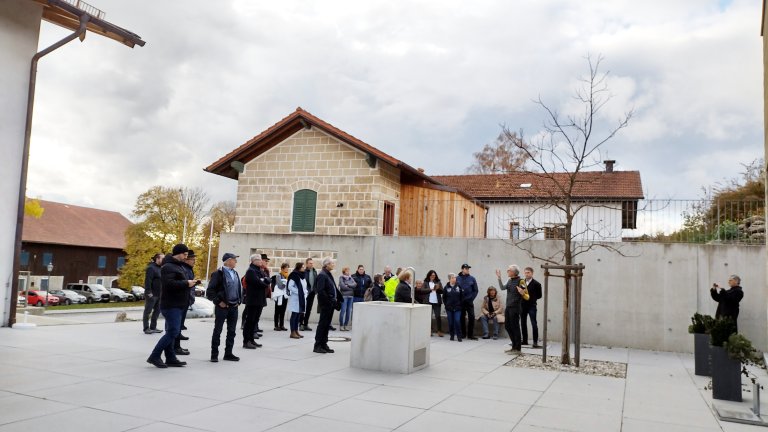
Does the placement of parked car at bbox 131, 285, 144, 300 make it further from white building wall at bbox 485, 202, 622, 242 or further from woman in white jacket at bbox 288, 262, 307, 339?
woman in white jacket at bbox 288, 262, 307, 339

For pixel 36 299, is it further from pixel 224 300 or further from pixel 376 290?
pixel 224 300

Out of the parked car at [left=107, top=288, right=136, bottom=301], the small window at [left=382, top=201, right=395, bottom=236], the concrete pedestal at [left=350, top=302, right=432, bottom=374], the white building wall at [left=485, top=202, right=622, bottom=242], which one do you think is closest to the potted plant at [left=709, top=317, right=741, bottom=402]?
the concrete pedestal at [left=350, top=302, right=432, bottom=374]

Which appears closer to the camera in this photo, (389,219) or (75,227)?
(389,219)

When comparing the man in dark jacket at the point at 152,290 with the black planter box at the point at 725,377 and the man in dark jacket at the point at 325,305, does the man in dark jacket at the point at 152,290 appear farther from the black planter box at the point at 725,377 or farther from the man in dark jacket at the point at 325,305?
the black planter box at the point at 725,377

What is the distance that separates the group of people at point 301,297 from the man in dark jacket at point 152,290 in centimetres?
2

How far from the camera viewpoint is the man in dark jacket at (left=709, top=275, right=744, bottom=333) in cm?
1116

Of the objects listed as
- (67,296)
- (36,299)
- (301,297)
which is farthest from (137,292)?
(301,297)

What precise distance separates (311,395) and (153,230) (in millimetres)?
45131

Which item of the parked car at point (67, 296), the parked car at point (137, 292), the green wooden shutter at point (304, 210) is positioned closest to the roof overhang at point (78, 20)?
the green wooden shutter at point (304, 210)

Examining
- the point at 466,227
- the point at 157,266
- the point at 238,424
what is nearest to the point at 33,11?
the point at 157,266

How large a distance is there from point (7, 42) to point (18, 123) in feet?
5.90

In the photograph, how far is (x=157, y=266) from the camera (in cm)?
1169

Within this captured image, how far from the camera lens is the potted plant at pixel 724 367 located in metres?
7.18

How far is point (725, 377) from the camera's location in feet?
23.8
